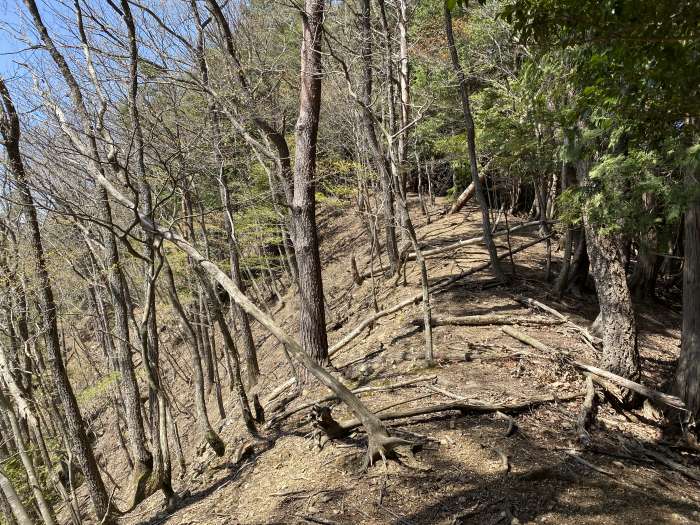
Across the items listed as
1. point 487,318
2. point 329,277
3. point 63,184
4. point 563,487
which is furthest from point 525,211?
point 563,487

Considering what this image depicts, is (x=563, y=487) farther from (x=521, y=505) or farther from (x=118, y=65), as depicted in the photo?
(x=118, y=65)

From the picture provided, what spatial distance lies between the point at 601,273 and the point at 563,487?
3.41 metres

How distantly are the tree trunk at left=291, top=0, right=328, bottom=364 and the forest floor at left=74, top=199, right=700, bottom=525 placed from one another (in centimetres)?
89

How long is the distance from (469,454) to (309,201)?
3.77 m

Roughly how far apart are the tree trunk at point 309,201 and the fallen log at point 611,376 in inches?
116

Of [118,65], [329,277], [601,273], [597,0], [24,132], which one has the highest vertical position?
[118,65]

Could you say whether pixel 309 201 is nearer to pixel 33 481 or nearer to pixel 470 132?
pixel 470 132

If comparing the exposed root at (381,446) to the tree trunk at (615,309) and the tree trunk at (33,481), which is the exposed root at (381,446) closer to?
the tree trunk at (615,309)

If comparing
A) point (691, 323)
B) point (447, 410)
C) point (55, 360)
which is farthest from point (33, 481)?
point (691, 323)

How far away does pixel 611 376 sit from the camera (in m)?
6.27

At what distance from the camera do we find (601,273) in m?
6.65

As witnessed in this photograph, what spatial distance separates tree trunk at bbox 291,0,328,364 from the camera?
22.6 feet

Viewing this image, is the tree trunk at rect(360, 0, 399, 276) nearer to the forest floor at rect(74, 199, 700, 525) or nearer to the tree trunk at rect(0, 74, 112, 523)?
the forest floor at rect(74, 199, 700, 525)

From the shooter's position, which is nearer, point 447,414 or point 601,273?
point 447,414
